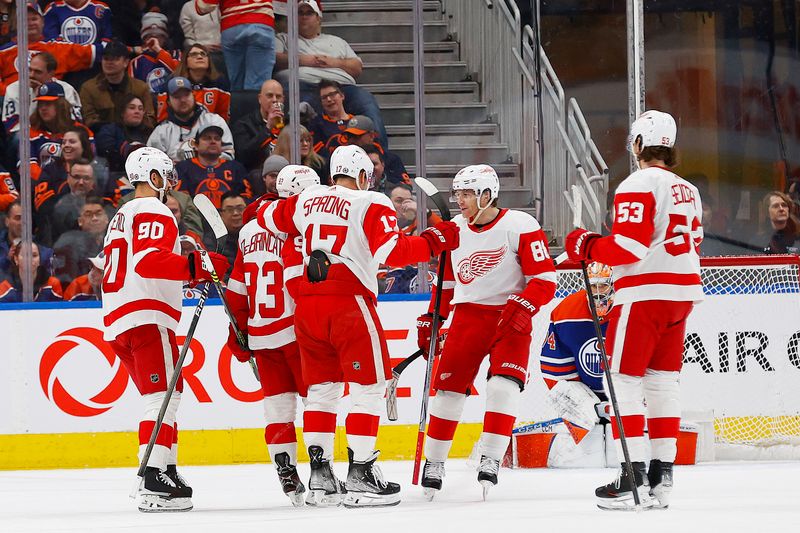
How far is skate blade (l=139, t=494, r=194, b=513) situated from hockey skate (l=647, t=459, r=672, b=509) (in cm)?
163

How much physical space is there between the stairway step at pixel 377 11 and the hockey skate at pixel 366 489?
3.45 metres

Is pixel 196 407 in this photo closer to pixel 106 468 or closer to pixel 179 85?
pixel 106 468

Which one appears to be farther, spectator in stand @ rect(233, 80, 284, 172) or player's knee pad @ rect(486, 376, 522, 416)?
spectator in stand @ rect(233, 80, 284, 172)

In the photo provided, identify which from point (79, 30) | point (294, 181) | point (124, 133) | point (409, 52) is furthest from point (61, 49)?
point (294, 181)

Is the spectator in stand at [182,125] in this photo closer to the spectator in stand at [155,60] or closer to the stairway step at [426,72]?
the spectator in stand at [155,60]

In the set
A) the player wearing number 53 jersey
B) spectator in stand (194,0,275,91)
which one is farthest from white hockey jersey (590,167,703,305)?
spectator in stand (194,0,275,91)

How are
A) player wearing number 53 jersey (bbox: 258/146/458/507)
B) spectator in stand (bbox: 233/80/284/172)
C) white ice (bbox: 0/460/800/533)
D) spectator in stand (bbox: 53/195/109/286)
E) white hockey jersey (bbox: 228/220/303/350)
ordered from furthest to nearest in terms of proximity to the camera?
spectator in stand (bbox: 233/80/284/172)
spectator in stand (bbox: 53/195/109/286)
white hockey jersey (bbox: 228/220/303/350)
player wearing number 53 jersey (bbox: 258/146/458/507)
white ice (bbox: 0/460/800/533)

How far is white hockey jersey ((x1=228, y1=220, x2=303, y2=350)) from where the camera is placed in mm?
4613

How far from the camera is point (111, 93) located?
7.39m

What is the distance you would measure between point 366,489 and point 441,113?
10.6 ft

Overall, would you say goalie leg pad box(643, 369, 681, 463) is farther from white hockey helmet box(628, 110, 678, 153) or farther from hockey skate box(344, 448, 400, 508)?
hockey skate box(344, 448, 400, 508)

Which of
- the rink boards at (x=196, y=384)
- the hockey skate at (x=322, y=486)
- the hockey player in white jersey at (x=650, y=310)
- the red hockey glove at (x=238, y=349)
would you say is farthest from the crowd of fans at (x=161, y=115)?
the hockey player in white jersey at (x=650, y=310)

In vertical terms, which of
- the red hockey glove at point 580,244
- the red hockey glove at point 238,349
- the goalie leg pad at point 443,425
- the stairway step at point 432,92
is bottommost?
the goalie leg pad at point 443,425

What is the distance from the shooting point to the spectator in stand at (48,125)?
7148 mm
